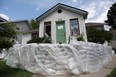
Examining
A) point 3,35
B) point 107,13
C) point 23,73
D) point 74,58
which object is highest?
point 107,13

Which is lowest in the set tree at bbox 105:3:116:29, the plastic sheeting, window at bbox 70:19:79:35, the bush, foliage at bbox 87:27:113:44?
Result: the plastic sheeting

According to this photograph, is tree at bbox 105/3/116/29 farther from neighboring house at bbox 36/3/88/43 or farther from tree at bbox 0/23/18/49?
tree at bbox 0/23/18/49

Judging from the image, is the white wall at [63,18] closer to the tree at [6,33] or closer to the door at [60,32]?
the door at [60,32]

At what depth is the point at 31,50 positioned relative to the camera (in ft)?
25.3

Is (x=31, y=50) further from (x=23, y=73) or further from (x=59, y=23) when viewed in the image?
(x=59, y=23)

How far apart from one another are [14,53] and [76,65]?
3.58 meters

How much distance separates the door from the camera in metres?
13.1

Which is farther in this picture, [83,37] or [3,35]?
[83,37]

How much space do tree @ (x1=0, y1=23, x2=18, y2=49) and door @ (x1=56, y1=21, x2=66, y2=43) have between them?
6.24m

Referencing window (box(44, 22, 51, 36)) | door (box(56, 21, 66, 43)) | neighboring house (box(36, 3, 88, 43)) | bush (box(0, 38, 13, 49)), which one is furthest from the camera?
window (box(44, 22, 51, 36))

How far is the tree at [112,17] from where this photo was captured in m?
29.6

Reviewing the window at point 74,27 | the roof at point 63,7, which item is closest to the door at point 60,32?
the window at point 74,27

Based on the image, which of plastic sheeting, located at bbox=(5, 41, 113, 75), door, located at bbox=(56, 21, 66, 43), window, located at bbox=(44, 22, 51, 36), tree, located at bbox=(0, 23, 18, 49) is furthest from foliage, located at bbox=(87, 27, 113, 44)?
tree, located at bbox=(0, 23, 18, 49)

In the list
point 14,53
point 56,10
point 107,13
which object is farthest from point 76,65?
point 107,13
